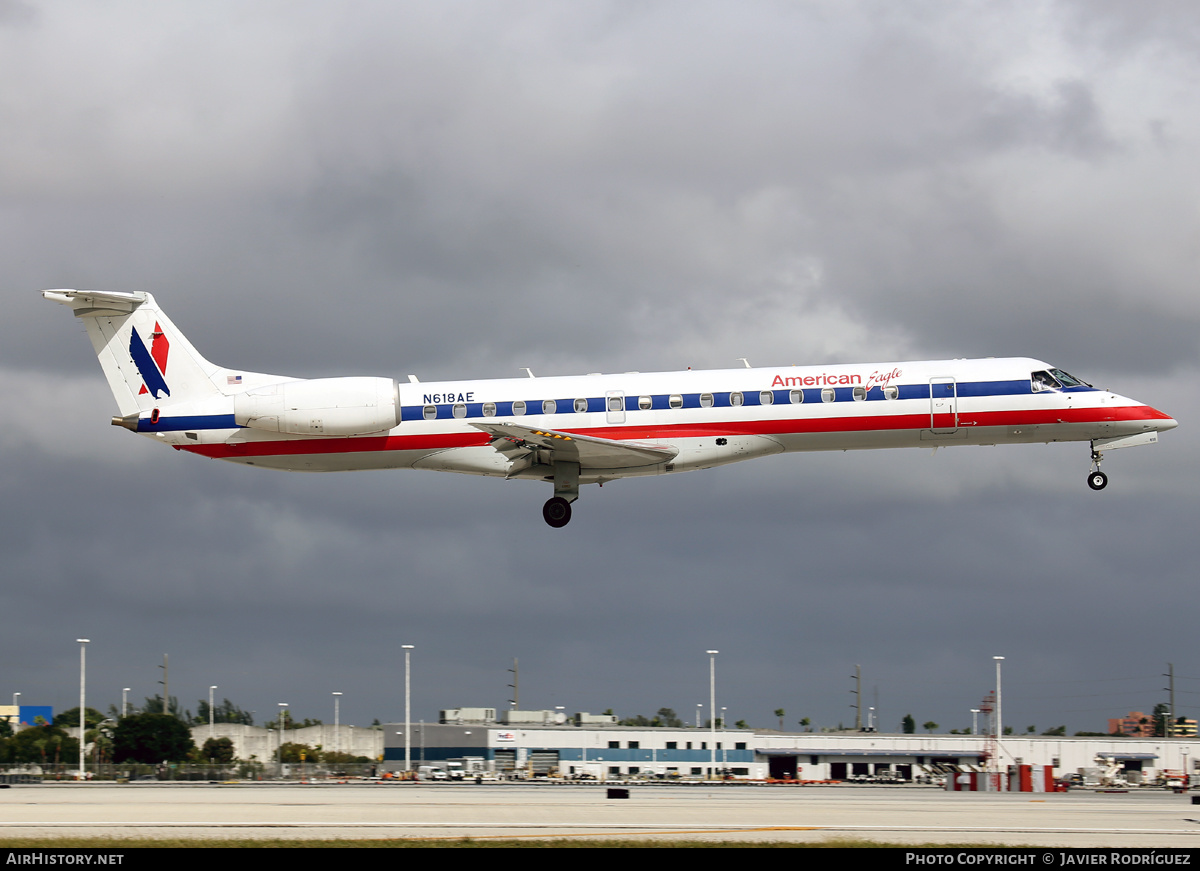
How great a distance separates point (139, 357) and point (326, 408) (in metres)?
5.82

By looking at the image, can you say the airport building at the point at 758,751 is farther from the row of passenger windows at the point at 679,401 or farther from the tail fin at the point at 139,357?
the row of passenger windows at the point at 679,401

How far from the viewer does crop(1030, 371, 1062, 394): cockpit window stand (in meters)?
31.4

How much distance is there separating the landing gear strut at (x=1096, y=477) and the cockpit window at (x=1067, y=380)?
1.93 metres

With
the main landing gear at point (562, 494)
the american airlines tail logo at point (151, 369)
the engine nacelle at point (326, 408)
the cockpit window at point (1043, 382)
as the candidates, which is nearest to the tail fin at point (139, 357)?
the american airlines tail logo at point (151, 369)

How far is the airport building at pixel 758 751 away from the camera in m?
73.1

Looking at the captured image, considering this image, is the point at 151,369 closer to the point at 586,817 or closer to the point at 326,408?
the point at 326,408

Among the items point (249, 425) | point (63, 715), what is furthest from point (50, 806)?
point (63, 715)

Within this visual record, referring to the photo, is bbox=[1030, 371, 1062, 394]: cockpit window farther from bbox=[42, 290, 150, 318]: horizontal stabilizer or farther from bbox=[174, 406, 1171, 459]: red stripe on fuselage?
bbox=[42, 290, 150, 318]: horizontal stabilizer

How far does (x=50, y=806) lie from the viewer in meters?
27.1

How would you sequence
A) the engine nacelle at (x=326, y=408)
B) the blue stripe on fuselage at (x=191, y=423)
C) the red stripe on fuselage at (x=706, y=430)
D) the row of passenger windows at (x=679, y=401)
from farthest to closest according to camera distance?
the blue stripe on fuselage at (x=191, y=423) → the engine nacelle at (x=326, y=408) → the red stripe on fuselage at (x=706, y=430) → the row of passenger windows at (x=679, y=401)

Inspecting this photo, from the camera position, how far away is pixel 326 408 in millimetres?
30828

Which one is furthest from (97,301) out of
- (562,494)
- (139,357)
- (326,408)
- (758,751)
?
(758,751)

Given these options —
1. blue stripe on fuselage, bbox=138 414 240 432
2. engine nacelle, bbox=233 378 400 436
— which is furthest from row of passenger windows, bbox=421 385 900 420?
blue stripe on fuselage, bbox=138 414 240 432
